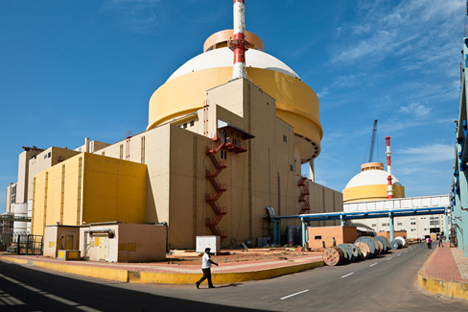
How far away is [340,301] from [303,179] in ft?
161

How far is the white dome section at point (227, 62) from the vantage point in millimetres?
51438

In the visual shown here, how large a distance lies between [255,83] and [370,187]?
57124 millimetres

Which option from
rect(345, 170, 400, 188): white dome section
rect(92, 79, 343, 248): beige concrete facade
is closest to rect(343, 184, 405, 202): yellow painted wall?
rect(345, 170, 400, 188): white dome section

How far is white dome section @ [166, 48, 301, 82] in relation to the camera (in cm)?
5144

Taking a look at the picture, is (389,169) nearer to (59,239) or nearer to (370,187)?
(370,187)

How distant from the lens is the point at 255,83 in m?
50.6

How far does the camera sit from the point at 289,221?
52844 mm

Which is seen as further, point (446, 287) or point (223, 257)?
point (223, 257)

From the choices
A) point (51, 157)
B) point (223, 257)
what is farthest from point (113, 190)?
point (51, 157)

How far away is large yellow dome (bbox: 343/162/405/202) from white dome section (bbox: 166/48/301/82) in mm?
50667

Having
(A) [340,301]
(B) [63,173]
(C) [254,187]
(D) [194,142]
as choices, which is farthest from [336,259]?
(B) [63,173]

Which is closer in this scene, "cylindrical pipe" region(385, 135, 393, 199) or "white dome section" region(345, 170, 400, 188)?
"cylindrical pipe" region(385, 135, 393, 199)

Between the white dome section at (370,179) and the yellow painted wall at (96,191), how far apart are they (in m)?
73.1

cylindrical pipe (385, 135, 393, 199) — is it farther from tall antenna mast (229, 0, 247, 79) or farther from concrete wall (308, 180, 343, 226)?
tall antenna mast (229, 0, 247, 79)
